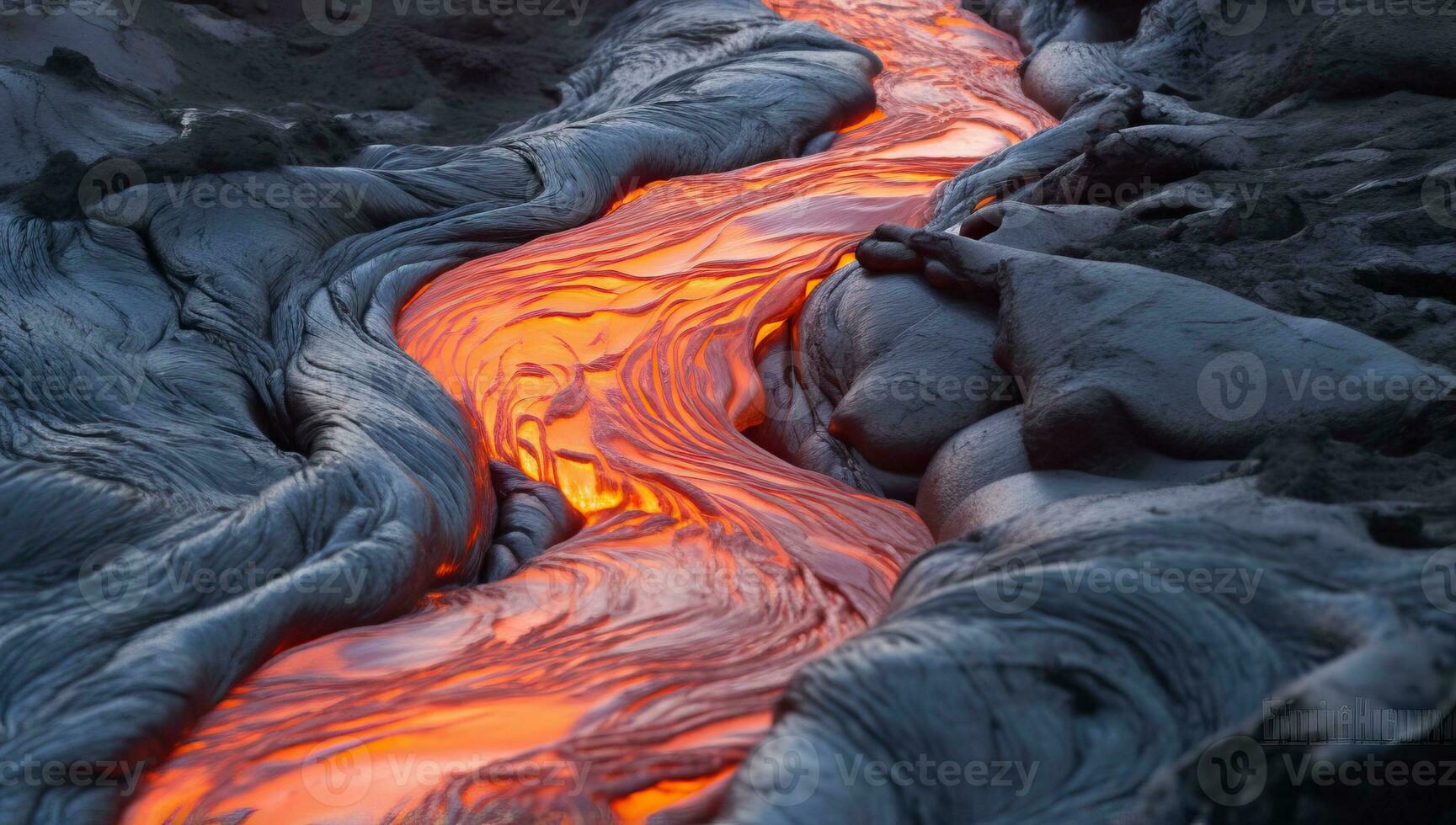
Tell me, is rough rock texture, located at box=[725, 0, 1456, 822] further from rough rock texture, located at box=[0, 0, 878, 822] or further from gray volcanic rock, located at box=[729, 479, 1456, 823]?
rough rock texture, located at box=[0, 0, 878, 822]

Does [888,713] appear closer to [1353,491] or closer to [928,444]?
[1353,491]

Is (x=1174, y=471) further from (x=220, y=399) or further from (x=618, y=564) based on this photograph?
(x=220, y=399)

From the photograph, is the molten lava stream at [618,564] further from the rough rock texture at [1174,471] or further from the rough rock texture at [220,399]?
the rough rock texture at [1174,471]

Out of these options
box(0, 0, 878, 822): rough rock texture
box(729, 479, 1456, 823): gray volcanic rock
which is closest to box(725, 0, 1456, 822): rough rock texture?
box(729, 479, 1456, 823): gray volcanic rock

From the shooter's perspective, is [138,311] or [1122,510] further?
[138,311]

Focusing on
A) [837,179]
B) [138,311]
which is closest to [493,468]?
[138,311]

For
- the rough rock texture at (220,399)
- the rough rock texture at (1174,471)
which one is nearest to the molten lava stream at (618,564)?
the rough rock texture at (220,399)
